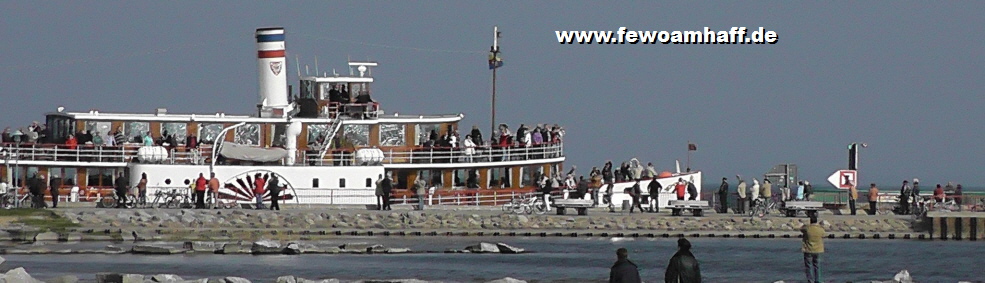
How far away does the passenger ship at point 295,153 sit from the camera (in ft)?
165

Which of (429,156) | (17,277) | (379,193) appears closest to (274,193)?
(379,193)

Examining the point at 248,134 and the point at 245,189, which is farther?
the point at 248,134

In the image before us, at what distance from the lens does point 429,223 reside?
153 feet

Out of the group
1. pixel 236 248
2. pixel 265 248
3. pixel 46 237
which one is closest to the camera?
pixel 265 248

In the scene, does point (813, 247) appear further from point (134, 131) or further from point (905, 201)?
point (134, 131)

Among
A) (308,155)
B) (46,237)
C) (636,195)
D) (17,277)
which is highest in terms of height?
(308,155)

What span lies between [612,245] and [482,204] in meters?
10.9

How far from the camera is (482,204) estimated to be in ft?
174

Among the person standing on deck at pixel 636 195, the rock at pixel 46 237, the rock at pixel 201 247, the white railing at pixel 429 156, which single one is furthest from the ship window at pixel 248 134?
the rock at pixel 201 247

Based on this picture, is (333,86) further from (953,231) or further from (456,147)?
(953,231)

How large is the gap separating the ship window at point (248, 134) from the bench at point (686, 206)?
11988 mm

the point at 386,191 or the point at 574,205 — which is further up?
the point at 386,191

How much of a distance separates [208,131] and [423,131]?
6.10 meters

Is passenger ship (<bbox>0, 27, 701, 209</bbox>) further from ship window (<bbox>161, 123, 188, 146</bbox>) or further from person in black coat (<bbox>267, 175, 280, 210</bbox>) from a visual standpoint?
person in black coat (<bbox>267, 175, 280, 210</bbox>)
